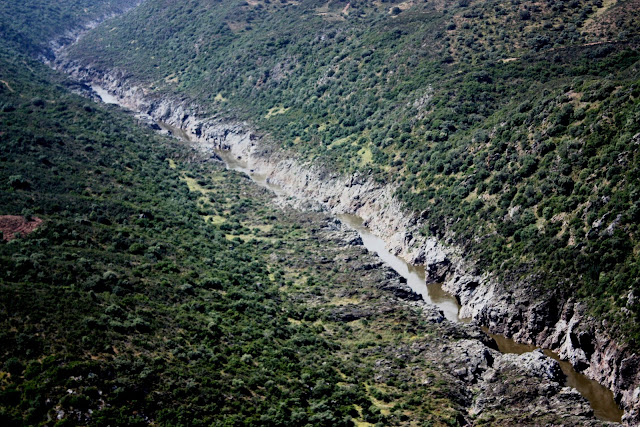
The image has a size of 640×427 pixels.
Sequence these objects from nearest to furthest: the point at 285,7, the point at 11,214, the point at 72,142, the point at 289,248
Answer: the point at 11,214 → the point at 289,248 → the point at 72,142 → the point at 285,7

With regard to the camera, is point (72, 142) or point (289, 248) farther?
point (72, 142)

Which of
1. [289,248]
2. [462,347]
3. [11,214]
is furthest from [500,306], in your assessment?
[11,214]

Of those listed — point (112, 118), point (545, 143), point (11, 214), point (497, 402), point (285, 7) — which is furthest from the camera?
point (285, 7)

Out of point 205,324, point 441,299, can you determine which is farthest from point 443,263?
point 205,324

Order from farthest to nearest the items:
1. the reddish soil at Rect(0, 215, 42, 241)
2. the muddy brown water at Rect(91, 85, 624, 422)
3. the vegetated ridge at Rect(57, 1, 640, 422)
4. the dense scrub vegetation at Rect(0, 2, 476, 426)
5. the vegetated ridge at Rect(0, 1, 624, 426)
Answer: the vegetated ridge at Rect(57, 1, 640, 422) < the reddish soil at Rect(0, 215, 42, 241) < the muddy brown water at Rect(91, 85, 624, 422) < the vegetated ridge at Rect(0, 1, 624, 426) < the dense scrub vegetation at Rect(0, 2, 476, 426)

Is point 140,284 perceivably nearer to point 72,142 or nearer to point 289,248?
point 289,248

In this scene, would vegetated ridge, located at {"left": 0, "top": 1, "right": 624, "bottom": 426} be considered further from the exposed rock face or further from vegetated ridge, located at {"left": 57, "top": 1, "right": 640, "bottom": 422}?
vegetated ridge, located at {"left": 57, "top": 1, "right": 640, "bottom": 422}

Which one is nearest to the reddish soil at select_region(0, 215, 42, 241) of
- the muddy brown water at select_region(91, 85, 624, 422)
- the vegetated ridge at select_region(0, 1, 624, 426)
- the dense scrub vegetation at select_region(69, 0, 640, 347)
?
the vegetated ridge at select_region(0, 1, 624, 426)
